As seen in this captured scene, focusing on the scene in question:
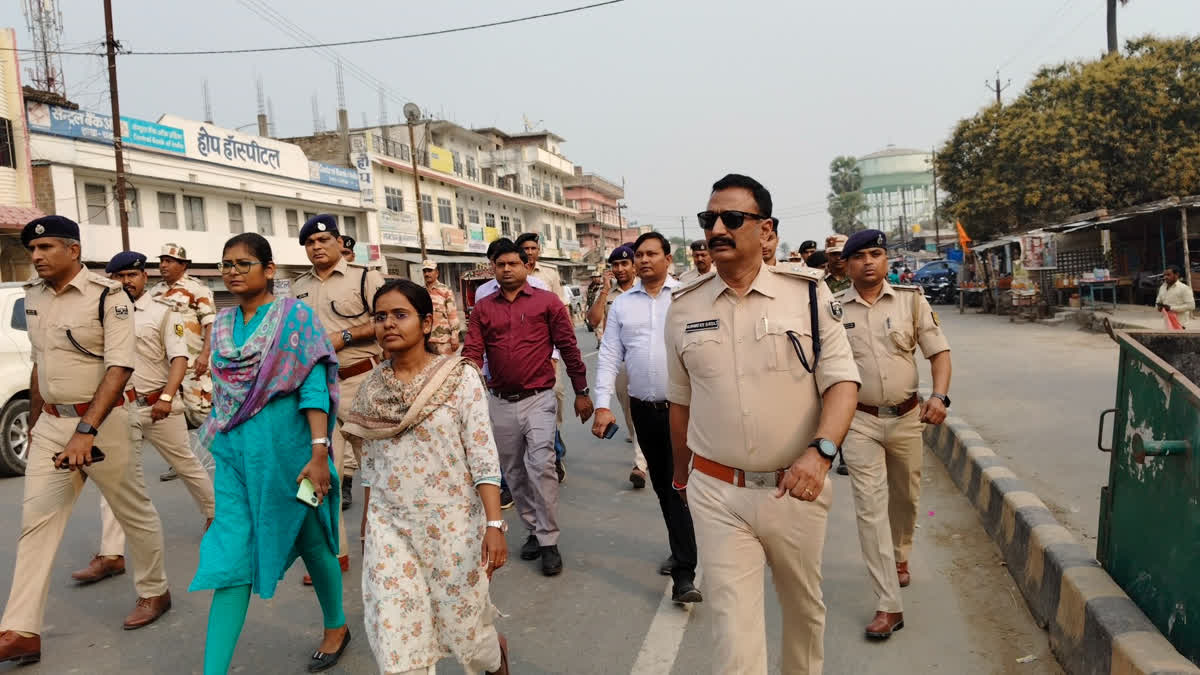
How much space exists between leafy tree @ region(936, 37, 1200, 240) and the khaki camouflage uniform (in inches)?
981

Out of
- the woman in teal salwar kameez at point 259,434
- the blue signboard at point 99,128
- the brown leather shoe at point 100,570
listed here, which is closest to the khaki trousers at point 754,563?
the woman in teal salwar kameez at point 259,434

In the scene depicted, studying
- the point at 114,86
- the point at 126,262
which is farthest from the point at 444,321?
the point at 114,86

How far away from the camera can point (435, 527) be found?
9.65 ft

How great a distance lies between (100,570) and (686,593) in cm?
344

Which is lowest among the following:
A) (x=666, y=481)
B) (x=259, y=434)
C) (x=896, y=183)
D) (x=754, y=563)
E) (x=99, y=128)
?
(x=666, y=481)

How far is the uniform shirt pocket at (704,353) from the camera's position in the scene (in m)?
2.73

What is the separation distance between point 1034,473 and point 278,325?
5.70m

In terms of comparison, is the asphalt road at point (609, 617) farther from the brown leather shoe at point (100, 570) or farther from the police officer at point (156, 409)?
the police officer at point (156, 409)

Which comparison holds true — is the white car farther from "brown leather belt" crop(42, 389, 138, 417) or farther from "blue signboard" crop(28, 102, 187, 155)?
"blue signboard" crop(28, 102, 187, 155)

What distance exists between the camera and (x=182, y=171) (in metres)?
26.2

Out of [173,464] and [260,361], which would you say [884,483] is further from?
[173,464]

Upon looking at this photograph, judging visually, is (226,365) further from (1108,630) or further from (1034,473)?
(1034,473)

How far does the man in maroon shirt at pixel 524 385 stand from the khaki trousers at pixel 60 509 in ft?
5.88

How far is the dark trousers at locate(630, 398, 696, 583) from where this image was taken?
4.33 m
